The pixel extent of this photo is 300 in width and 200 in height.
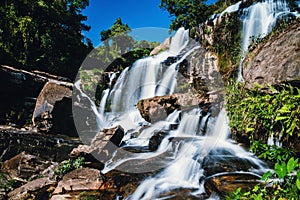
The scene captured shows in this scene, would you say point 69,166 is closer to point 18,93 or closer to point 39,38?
point 18,93

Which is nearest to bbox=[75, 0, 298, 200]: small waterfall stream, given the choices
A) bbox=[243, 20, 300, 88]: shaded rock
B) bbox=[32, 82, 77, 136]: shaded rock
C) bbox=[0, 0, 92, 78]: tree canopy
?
bbox=[243, 20, 300, 88]: shaded rock

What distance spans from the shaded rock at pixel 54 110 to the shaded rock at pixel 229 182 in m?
10.3

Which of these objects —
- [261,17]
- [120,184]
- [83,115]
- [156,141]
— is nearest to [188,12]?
[261,17]

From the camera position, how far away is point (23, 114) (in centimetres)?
1326

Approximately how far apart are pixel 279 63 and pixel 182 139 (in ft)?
11.5

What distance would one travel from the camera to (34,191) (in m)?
5.00

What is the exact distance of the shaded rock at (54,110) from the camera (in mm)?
11906

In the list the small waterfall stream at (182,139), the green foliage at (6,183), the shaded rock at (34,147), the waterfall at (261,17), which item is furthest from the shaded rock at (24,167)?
the waterfall at (261,17)

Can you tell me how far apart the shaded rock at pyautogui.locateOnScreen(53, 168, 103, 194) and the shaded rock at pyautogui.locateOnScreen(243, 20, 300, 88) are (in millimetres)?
3929

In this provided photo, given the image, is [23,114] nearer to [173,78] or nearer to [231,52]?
[173,78]

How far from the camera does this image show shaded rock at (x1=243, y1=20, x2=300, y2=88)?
3447 millimetres

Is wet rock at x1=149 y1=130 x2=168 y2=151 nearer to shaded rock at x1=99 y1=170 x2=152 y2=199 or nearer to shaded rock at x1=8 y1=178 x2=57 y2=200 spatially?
shaded rock at x1=99 y1=170 x2=152 y2=199

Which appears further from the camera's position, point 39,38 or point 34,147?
point 39,38

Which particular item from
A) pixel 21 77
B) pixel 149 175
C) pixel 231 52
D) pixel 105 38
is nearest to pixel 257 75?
pixel 149 175
